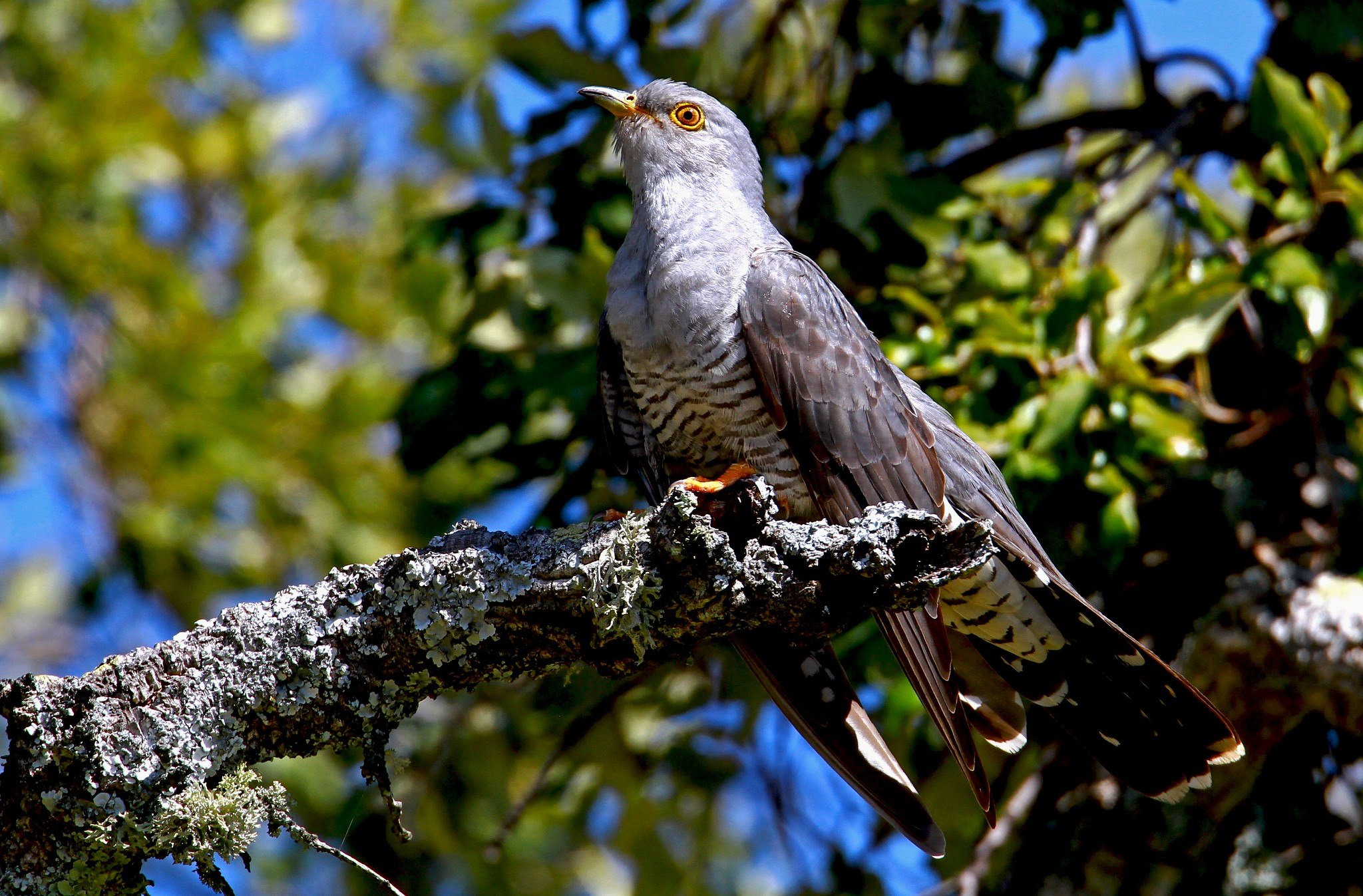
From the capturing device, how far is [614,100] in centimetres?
371

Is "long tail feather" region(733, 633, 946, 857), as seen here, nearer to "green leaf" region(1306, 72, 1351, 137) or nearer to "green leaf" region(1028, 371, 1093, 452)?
"green leaf" region(1028, 371, 1093, 452)

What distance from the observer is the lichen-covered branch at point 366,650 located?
1.99 metres

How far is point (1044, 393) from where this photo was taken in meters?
3.12

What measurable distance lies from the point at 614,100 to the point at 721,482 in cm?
143

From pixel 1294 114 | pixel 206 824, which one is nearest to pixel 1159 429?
pixel 1294 114

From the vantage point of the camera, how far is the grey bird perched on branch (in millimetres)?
2871

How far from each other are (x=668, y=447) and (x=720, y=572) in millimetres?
1242

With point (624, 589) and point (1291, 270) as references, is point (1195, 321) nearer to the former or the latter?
point (1291, 270)

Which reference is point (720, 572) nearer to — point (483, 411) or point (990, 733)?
point (990, 733)

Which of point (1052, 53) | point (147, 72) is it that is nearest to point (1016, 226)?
point (1052, 53)

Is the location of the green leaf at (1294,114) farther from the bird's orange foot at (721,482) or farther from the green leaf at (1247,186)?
the bird's orange foot at (721,482)

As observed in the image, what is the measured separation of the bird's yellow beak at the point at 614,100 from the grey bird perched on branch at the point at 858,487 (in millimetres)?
563

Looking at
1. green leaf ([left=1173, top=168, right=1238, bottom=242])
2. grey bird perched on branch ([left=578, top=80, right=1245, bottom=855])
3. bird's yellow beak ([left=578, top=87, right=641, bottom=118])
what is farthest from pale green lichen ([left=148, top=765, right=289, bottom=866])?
green leaf ([left=1173, top=168, right=1238, bottom=242])

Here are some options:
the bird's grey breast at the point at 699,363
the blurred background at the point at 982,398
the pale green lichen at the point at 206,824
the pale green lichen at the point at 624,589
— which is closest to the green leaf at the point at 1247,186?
the blurred background at the point at 982,398
